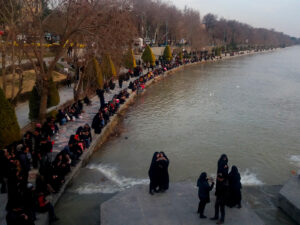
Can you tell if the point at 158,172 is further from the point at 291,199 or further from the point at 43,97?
the point at 43,97

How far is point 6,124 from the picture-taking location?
8875 mm

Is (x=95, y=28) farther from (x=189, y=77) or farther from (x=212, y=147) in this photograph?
(x=189, y=77)

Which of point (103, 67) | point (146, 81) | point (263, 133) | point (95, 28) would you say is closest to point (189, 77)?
point (146, 81)

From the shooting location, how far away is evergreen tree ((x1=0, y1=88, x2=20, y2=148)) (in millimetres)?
8805

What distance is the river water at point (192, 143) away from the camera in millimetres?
8453

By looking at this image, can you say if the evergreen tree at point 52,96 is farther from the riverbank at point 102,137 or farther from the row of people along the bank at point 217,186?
the row of people along the bank at point 217,186

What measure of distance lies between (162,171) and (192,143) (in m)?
5.07

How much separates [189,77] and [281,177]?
2313 cm

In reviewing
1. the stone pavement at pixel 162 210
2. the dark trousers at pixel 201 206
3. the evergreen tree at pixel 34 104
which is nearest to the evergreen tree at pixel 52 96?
the evergreen tree at pixel 34 104

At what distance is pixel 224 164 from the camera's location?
7203 millimetres

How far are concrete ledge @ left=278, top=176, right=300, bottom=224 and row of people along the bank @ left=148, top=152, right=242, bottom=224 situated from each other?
1.23 m

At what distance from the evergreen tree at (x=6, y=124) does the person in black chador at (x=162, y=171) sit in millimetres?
4825

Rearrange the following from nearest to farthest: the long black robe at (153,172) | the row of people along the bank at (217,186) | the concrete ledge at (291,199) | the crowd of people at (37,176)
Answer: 1. the crowd of people at (37,176)
2. the row of people along the bank at (217,186)
3. the concrete ledge at (291,199)
4. the long black robe at (153,172)

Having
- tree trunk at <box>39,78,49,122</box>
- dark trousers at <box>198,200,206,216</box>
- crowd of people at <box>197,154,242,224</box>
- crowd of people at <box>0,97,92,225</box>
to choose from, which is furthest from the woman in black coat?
tree trunk at <box>39,78,49,122</box>
